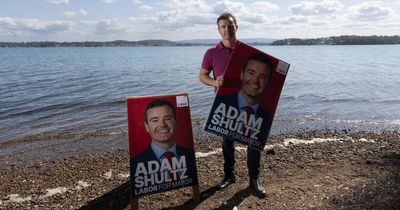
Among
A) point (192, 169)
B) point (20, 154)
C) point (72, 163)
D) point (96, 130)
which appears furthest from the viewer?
point (96, 130)

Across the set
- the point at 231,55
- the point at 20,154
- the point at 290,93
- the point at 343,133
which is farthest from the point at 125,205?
the point at 290,93

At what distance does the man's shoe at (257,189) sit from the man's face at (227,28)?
2564 millimetres

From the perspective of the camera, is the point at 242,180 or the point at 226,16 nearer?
the point at 226,16

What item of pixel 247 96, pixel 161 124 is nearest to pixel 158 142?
pixel 161 124

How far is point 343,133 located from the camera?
510 inches

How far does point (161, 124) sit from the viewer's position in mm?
6086

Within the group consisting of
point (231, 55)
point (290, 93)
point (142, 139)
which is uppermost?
point (231, 55)

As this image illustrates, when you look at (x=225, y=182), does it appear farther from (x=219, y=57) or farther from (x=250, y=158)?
(x=219, y=57)

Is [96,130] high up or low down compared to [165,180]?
down

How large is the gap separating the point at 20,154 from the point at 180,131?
6.87m

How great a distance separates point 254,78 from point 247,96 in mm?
306

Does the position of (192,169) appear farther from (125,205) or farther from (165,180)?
(125,205)

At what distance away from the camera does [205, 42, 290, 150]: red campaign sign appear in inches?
237

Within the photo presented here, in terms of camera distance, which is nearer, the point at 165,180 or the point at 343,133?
the point at 165,180
